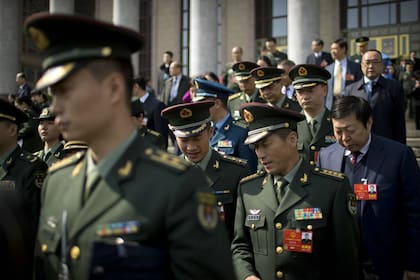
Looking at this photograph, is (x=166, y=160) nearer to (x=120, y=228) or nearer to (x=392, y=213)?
(x=120, y=228)

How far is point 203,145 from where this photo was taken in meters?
4.86

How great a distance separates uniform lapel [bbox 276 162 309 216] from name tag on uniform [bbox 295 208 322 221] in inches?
3.4

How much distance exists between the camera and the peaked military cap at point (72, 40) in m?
2.17

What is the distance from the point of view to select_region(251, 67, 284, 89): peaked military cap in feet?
22.4

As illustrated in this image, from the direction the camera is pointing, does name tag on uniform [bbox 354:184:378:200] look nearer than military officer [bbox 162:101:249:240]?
Yes

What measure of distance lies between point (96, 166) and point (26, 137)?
6.57 meters

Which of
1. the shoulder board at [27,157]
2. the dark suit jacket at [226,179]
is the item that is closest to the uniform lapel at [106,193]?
the dark suit jacket at [226,179]

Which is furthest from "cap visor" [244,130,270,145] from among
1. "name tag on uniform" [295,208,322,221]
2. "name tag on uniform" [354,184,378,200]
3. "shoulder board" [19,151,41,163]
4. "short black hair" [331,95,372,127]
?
"shoulder board" [19,151,41,163]

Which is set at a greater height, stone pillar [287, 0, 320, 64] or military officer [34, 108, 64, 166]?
stone pillar [287, 0, 320, 64]

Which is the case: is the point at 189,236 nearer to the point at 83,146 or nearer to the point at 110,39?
the point at 110,39

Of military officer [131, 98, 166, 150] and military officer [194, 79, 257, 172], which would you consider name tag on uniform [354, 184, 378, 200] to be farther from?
military officer [131, 98, 166, 150]

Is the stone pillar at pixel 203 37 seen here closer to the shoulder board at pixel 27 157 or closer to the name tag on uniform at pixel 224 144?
the name tag on uniform at pixel 224 144

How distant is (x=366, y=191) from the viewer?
14.2ft

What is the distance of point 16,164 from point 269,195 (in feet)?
7.56
